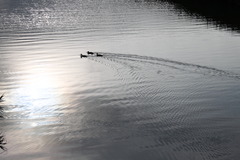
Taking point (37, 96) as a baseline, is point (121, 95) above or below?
below

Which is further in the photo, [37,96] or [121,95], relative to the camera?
[121,95]

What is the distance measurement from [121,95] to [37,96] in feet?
22.0

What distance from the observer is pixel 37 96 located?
25.0m

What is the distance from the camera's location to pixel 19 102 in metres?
23.6

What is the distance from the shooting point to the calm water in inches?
687

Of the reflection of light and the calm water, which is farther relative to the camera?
the reflection of light

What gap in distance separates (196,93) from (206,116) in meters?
4.43

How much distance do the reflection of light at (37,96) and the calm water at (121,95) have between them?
0.24ft

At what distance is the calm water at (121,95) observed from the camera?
17.5m

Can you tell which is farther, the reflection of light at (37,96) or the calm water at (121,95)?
the reflection of light at (37,96)

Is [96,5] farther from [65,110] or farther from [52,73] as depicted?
[65,110]

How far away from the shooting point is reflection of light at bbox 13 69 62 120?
2195cm

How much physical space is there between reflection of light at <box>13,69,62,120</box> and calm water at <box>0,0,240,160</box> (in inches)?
2.9

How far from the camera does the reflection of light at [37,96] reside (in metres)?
22.0
